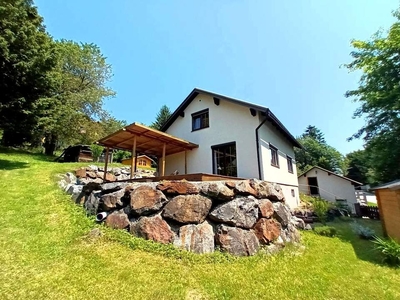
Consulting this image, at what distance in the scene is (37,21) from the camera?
12.7m

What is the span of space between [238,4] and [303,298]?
9618 mm

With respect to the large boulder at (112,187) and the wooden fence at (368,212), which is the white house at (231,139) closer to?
the large boulder at (112,187)

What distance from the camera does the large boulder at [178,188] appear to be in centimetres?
588

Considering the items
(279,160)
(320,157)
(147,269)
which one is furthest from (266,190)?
(320,157)

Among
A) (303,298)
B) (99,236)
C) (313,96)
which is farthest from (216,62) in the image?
(303,298)

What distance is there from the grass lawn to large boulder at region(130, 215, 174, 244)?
8.7 inches

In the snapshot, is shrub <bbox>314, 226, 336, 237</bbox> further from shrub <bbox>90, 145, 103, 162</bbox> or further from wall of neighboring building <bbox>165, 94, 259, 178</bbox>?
shrub <bbox>90, 145, 103, 162</bbox>

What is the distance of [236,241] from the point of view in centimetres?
534

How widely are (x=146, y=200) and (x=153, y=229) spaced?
0.85 metres

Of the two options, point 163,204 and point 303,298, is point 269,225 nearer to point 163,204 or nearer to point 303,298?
point 303,298

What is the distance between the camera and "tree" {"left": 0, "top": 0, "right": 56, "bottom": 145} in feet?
33.8

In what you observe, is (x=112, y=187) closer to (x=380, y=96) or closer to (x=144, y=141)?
(x=144, y=141)

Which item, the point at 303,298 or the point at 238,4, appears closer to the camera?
the point at 303,298

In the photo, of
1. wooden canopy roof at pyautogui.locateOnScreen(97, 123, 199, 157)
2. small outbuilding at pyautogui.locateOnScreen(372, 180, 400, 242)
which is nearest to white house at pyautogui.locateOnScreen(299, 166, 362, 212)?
small outbuilding at pyautogui.locateOnScreen(372, 180, 400, 242)
